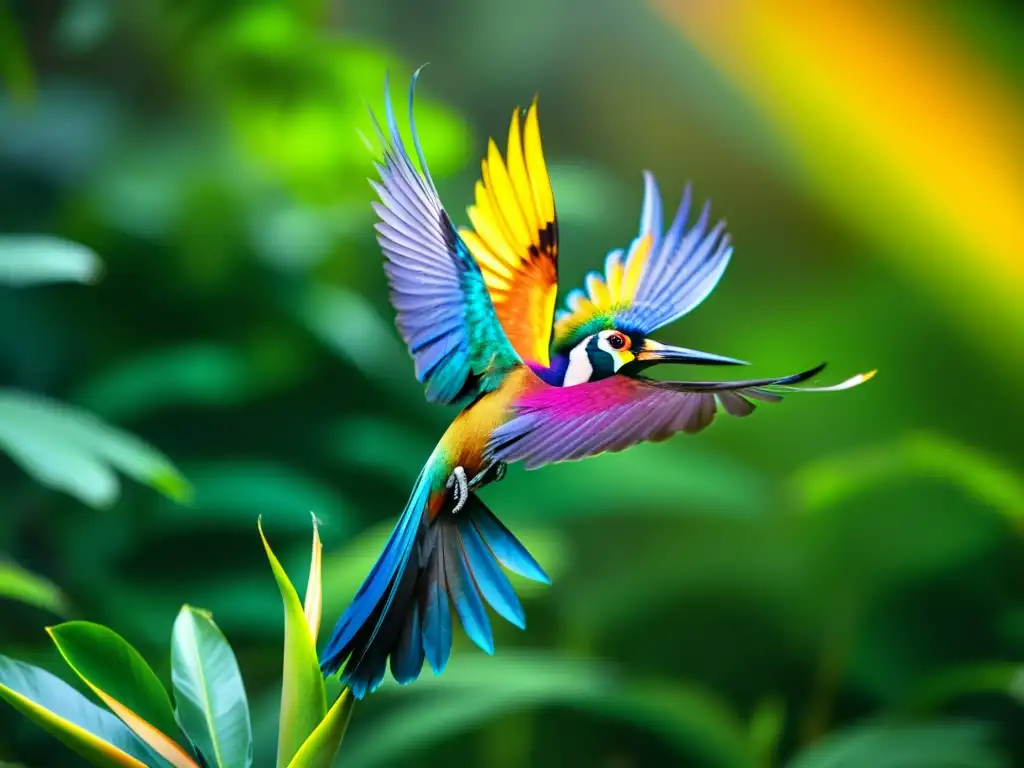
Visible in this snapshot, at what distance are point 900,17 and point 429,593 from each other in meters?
0.96

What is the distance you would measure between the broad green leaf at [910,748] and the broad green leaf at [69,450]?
0.61 m

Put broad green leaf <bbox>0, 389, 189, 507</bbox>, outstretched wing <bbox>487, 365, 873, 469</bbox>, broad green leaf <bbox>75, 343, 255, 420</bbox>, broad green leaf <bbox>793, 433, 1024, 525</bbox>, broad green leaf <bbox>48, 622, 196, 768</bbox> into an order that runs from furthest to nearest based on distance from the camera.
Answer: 1. broad green leaf <bbox>75, 343, 255, 420</bbox>
2. broad green leaf <bbox>793, 433, 1024, 525</bbox>
3. broad green leaf <bbox>0, 389, 189, 507</bbox>
4. broad green leaf <bbox>48, 622, 196, 768</bbox>
5. outstretched wing <bbox>487, 365, 873, 469</bbox>

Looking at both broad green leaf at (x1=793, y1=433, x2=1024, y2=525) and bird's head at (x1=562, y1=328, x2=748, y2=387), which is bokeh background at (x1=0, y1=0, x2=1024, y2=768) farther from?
bird's head at (x1=562, y1=328, x2=748, y2=387)

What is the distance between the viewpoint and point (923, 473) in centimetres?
103

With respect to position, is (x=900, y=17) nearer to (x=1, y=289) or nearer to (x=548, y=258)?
(x=548, y=258)

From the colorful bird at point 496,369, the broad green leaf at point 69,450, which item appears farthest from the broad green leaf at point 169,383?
the colorful bird at point 496,369

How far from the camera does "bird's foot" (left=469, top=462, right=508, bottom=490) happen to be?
341 mm

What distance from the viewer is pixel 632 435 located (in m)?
0.30

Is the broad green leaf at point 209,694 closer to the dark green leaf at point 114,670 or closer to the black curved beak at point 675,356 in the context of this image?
the dark green leaf at point 114,670

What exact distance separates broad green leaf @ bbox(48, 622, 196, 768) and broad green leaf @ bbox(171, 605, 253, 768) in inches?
0.4

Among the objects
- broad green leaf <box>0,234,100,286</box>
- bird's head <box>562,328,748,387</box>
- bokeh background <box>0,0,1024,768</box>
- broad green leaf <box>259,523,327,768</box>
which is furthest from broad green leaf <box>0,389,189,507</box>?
bird's head <box>562,328,748,387</box>

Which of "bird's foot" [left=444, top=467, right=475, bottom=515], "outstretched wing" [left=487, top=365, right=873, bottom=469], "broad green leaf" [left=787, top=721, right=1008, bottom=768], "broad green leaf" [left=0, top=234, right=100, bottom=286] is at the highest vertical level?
"broad green leaf" [left=0, top=234, right=100, bottom=286]

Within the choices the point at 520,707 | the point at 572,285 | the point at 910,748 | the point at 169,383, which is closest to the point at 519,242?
the point at 520,707

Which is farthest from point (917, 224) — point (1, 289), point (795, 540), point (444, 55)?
point (1, 289)
